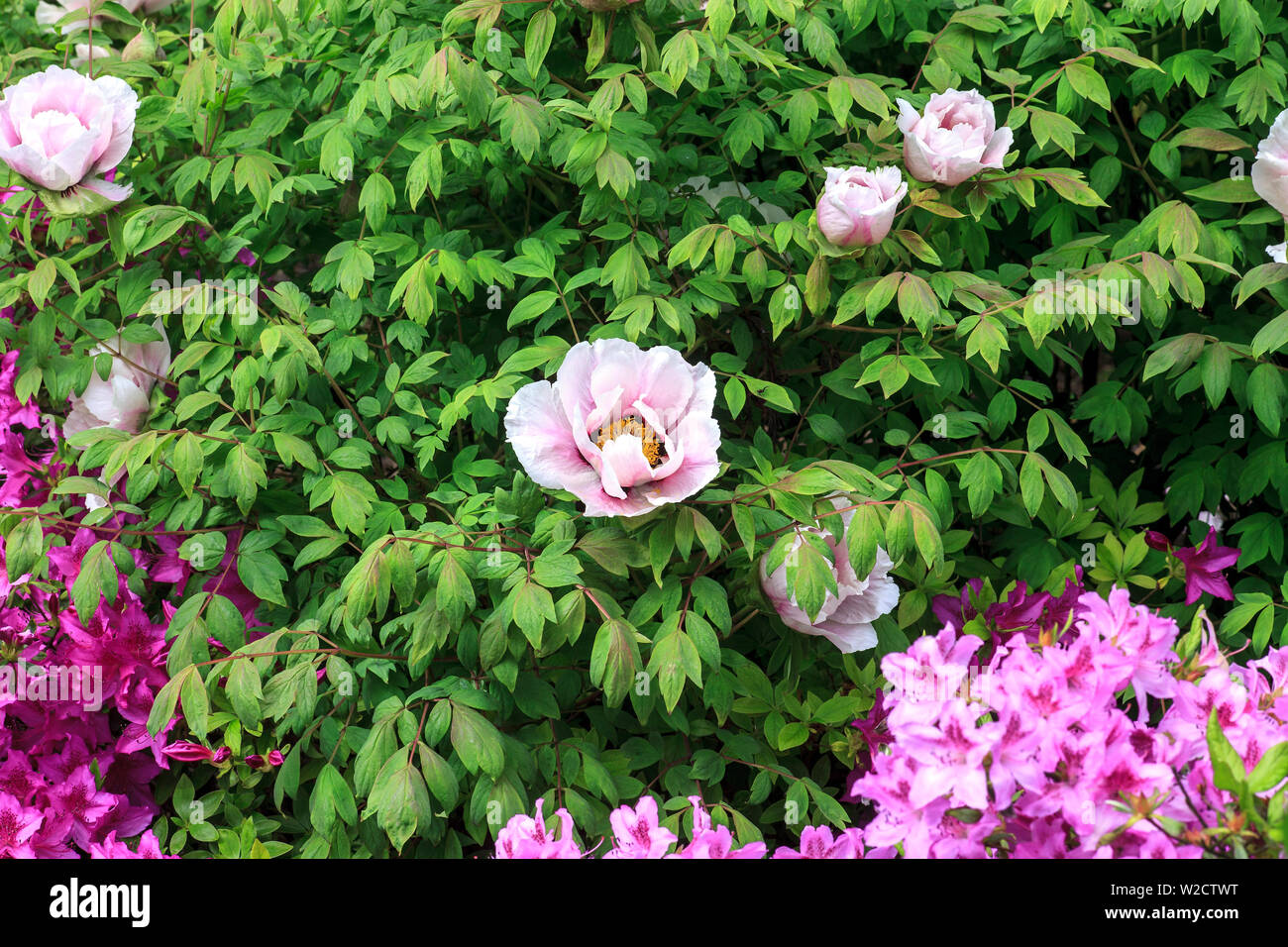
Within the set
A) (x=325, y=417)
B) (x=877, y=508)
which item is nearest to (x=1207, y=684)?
(x=877, y=508)

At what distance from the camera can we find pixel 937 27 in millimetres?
2441

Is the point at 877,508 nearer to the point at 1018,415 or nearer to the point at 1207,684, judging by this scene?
the point at 1207,684

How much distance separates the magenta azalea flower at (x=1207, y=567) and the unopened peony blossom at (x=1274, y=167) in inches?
24.4

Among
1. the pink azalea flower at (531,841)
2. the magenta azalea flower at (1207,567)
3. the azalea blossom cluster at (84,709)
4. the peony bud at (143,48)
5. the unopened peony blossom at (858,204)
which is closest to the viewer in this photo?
the pink azalea flower at (531,841)

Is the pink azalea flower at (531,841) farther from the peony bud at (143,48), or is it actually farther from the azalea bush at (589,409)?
the peony bud at (143,48)

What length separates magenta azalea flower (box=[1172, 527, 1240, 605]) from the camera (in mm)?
2178

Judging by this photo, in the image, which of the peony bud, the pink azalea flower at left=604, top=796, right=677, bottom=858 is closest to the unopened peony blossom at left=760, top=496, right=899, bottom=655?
the pink azalea flower at left=604, top=796, right=677, bottom=858

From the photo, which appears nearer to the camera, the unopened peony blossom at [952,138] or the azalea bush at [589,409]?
the azalea bush at [589,409]

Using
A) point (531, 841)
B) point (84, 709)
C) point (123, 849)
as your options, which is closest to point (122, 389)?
point (84, 709)

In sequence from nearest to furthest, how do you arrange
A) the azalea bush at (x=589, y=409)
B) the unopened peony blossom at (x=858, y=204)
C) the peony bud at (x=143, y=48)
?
the azalea bush at (x=589, y=409) < the unopened peony blossom at (x=858, y=204) < the peony bud at (x=143, y=48)

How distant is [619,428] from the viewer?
69.1 inches

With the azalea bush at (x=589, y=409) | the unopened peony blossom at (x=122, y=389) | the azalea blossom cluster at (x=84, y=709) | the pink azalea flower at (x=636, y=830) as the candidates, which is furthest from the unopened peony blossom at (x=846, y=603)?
the unopened peony blossom at (x=122, y=389)

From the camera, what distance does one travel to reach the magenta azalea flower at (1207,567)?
7.14 ft

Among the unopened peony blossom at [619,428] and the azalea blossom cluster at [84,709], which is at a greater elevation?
the unopened peony blossom at [619,428]
